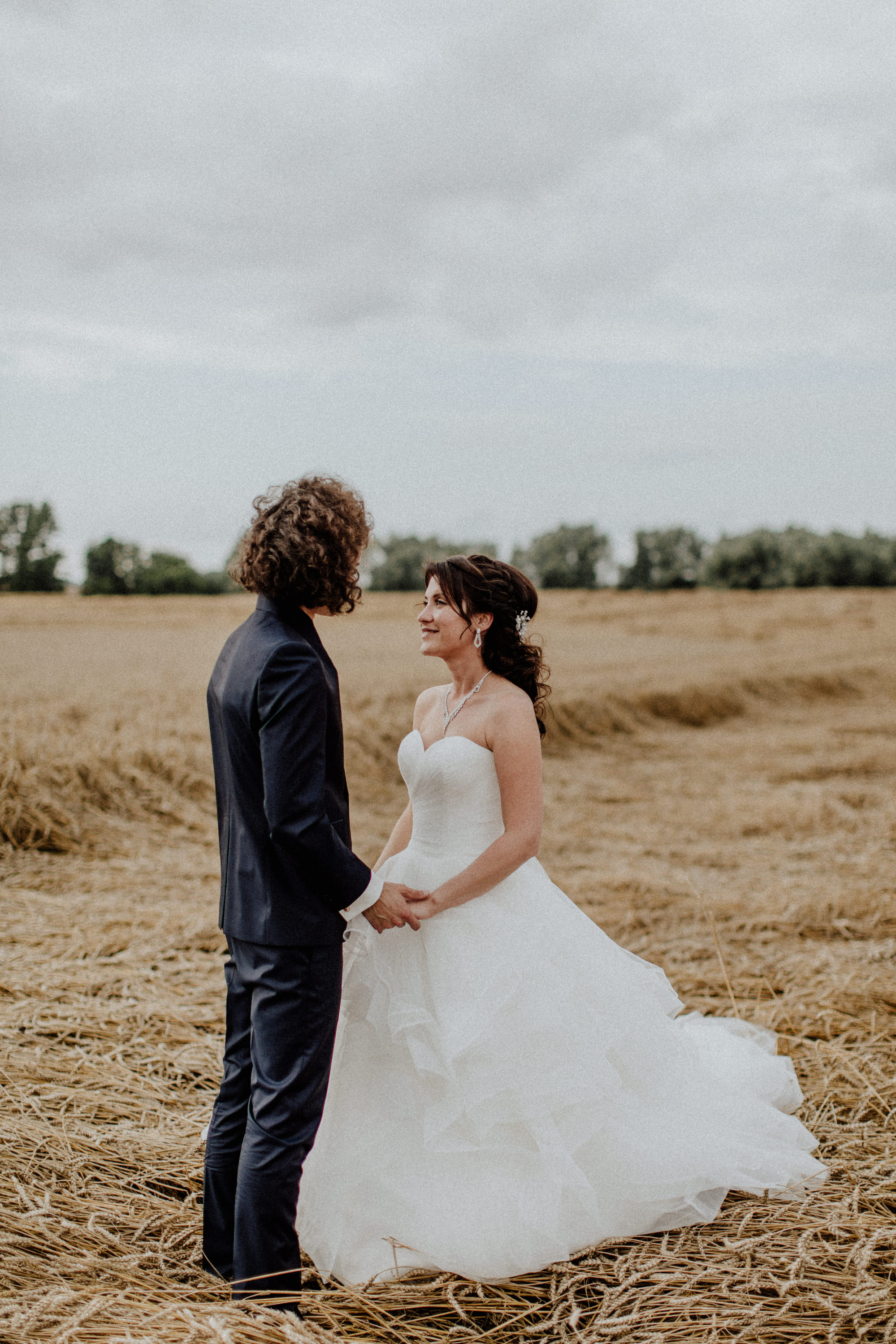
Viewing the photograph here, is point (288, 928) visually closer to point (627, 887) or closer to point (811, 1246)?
point (811, 1246)

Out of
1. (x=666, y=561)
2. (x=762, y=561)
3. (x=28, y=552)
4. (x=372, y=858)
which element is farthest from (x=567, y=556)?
(x=372, y=858)

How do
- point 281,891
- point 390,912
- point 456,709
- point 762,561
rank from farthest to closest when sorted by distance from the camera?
1. point 762,561
2. point 456,709
3. point 390,912
4. point 281,891

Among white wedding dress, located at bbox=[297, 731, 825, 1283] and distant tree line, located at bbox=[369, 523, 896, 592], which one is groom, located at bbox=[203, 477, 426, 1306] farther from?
distant tree line, located at bbox=[369, 523, 896, 592]

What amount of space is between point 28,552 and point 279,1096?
1193cm

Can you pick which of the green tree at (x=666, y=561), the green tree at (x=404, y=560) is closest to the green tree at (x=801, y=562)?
the green tree at (x=666, y=561)

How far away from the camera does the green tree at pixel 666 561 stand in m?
39.1

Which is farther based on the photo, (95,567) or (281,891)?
(95,567)

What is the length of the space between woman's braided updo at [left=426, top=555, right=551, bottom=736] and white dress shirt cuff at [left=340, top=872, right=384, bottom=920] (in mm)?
809

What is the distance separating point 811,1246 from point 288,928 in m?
1.90

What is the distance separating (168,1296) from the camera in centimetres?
262

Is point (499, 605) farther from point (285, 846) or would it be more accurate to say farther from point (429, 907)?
point (285, 846)

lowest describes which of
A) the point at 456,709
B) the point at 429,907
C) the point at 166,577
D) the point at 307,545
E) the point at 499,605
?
the point at 429,907

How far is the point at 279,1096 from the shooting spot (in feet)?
8.13

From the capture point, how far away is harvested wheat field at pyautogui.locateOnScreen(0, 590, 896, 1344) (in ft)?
8.48
